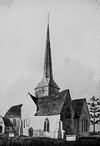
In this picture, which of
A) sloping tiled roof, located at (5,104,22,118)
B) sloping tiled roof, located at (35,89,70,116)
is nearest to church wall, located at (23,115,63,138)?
sloping tiled roof, located at (35,89,70,116)

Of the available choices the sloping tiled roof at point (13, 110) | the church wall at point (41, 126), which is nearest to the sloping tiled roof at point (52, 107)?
the church wall at point (41, 126)

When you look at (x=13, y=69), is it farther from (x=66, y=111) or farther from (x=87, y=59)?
(x=66, y=111)

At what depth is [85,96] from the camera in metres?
2.33

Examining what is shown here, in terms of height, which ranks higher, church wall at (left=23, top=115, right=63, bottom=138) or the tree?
the tree

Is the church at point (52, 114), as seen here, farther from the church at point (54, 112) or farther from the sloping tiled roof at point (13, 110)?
the sloping tiled roof at point (13, 110)

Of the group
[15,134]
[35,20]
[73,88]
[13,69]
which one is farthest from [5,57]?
[15,134]

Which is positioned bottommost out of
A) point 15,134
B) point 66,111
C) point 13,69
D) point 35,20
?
point 15,134

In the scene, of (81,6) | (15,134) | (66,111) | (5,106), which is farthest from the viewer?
(66,111)

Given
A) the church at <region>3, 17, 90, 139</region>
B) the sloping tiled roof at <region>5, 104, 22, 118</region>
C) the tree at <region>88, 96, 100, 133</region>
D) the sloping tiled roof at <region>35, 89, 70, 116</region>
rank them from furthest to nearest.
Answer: the sloping tiled roof at <region>35, 89, 70, 116</region>
the church at <region>3, 17, 90, 139</region>
the sloping tiled roof at <region>5, 104, 22, 118</region>
the tree at <region>88, 96, 100, 133</region>

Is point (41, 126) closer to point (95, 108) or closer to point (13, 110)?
point (13, 110)

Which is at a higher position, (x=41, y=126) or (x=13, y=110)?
(x=13, y=110)

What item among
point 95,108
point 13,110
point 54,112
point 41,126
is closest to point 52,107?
point 54,112

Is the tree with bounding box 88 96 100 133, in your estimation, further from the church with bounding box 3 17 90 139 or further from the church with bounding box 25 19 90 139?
the church with bounding box 25 19 90 139

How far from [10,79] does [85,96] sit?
2.30 ft
